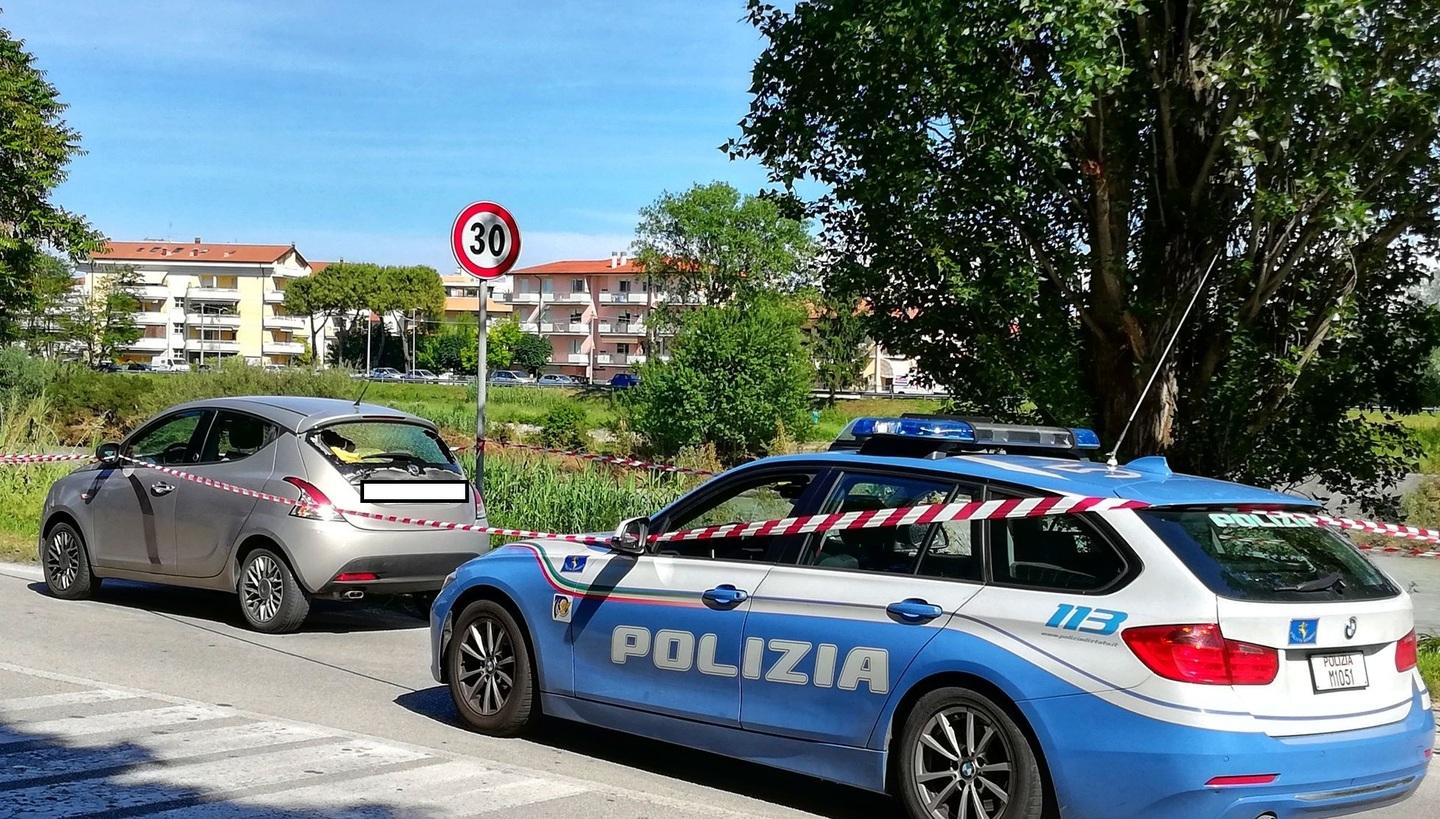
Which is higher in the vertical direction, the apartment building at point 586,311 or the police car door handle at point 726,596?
the apartment building at point 586,311

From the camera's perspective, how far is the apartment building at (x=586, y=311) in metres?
147

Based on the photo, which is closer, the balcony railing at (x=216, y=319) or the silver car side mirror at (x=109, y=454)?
the silver car side mirror at (x=109, y=454)

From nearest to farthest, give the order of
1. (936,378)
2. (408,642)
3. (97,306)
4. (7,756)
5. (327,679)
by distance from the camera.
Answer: (7,756) < (327,679) < (408,642) < (936,378) < (97,306)

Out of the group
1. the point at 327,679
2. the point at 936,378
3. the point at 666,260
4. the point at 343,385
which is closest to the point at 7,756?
the point at 327,679

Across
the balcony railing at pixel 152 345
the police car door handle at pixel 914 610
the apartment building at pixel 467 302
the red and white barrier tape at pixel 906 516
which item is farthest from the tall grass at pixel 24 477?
the apartment building at pixel 467 302

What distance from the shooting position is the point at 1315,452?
12.4 metres

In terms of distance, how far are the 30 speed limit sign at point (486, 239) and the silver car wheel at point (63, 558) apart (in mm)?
3943

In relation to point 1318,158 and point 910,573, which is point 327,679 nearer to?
point 910,573

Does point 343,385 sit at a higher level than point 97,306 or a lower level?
lower

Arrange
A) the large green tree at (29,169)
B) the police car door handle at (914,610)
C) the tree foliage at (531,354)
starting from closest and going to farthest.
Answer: the police car door handle at (914,610) < the large green tree at (29,169) < the tree foliage at (531,354)

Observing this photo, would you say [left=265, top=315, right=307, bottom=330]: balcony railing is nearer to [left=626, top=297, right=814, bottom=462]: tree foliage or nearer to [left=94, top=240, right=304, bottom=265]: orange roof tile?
[left=94, top=240, right=304, bottom=265]: orange roof tile

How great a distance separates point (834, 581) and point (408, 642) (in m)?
5.33

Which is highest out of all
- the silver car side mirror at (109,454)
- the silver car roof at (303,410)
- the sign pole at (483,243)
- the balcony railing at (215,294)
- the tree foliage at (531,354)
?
the balcony railing at (215,294)

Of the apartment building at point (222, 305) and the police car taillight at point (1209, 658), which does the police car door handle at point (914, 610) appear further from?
the apartment building at point (222, 305)
